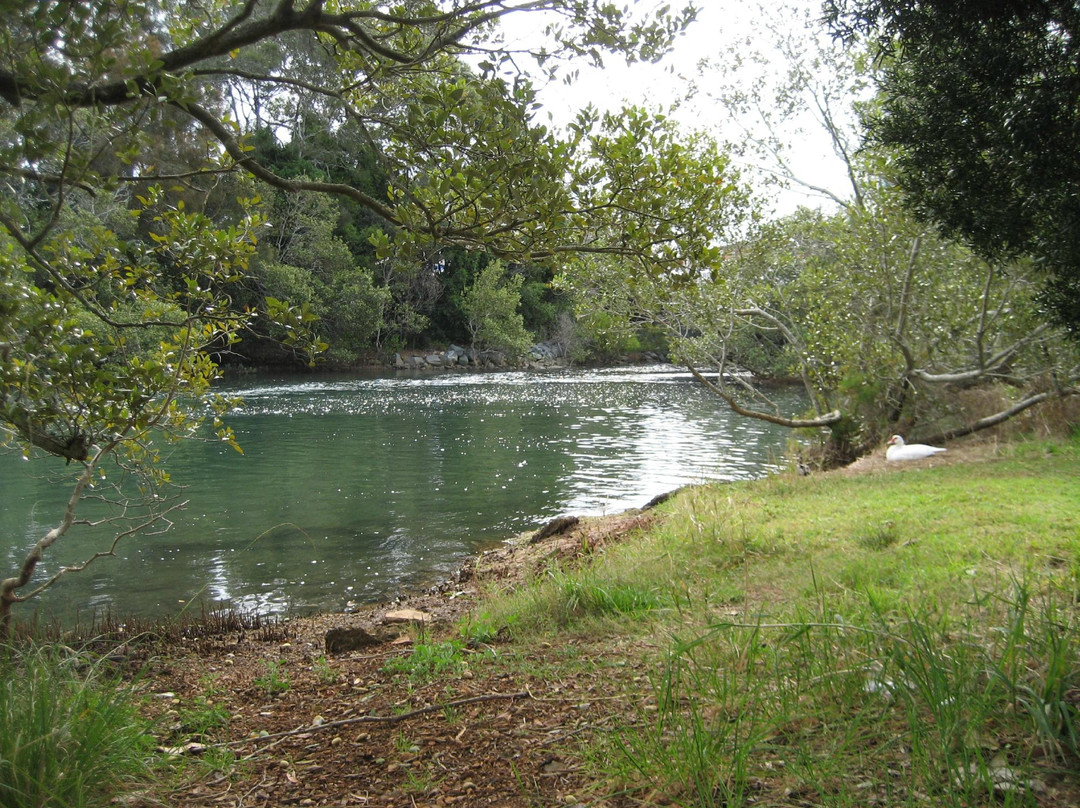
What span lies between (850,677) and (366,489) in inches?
573

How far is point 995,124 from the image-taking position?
3959 millimetres

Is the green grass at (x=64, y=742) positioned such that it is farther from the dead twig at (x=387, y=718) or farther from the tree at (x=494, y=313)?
the tree at (x=494, y=313)

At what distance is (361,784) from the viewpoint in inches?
135

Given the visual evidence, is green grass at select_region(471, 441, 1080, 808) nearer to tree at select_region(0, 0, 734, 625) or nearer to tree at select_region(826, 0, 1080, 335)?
tree at select_region(826, 0, 1080, 335)

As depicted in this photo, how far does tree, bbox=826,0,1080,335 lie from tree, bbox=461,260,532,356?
2121 inches

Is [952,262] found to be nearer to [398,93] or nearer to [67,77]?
[398,93]

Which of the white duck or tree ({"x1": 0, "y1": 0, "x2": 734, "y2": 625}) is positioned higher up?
tree ({"x1": 0, "y1": 0, "x2": 734, "y2": 625})

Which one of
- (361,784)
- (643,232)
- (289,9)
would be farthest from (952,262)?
(361,784)

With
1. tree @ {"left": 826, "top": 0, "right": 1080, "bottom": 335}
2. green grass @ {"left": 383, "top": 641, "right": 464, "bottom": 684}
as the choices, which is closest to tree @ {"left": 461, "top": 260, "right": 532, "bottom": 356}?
green grass @ {"left": 383, "top": 641, "right": 464, "bottom": 684}

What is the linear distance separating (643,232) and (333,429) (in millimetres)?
21840

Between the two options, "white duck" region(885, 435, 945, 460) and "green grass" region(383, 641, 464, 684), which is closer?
"green grass" region(383, 641, 464, 684)

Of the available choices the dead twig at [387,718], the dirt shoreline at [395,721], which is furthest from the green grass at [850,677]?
the dead twig at [387,718]

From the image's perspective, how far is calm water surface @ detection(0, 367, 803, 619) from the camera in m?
10.6

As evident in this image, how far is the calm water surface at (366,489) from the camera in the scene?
10.6 metres
